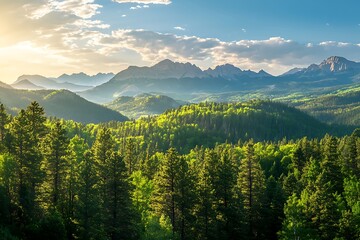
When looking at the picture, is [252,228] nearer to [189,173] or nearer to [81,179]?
[189,173]

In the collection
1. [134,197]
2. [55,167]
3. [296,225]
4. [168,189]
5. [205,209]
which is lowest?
[296,225]

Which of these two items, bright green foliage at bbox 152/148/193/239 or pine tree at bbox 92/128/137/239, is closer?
pine tree at bbox 92/128/137/239

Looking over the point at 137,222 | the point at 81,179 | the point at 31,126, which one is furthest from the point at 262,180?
the point at 31,126

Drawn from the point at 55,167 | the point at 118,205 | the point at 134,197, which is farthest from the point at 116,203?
the point at 55,167

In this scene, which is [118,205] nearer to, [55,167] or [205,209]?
[55,167]

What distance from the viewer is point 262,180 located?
78.4 meters

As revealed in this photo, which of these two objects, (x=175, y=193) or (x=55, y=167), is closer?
(x=55, y=167)

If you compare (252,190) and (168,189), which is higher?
(168,189)

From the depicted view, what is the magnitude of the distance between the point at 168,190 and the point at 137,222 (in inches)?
280

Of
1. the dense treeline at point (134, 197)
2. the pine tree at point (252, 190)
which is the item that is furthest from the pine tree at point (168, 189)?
the pine tree at point (252, 190)

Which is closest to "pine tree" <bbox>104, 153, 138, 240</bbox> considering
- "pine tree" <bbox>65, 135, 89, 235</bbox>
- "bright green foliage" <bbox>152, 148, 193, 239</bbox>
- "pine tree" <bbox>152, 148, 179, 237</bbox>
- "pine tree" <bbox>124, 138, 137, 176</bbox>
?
"pine tree" <bbox>65, 135, 89, 235</bbox>

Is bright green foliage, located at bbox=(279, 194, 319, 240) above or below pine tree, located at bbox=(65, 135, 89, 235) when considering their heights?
below

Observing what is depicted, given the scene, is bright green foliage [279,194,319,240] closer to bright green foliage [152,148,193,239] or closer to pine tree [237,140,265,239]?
pine tree [237,140,265,239]

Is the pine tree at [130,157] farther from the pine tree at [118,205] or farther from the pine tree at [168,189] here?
the pine tree at [118,205]
